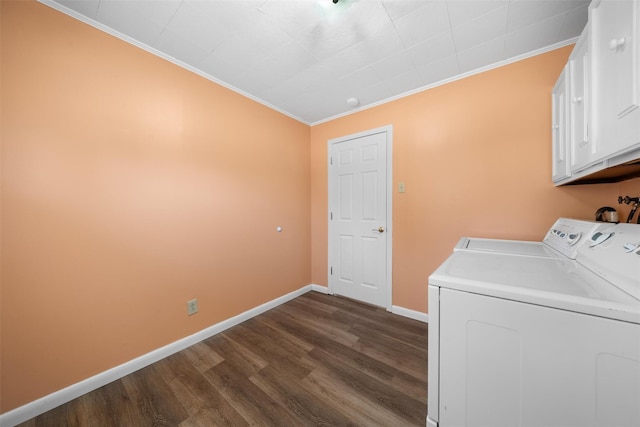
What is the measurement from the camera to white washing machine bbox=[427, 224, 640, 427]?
2.11 ft

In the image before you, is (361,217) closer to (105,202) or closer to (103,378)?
(105,202)

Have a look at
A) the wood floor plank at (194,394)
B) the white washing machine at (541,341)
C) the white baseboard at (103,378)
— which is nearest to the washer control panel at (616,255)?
the white washing machine at (541,341)

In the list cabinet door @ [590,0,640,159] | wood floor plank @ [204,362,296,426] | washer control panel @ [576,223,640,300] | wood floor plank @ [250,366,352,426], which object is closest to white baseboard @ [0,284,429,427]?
wood floor plank @ [204,362,296,426]

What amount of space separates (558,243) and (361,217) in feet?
5.52

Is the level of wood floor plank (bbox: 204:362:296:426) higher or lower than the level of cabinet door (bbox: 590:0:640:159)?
lower

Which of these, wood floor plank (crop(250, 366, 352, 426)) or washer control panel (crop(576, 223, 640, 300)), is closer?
washer control panel (crop(576, 223, 640, 300))

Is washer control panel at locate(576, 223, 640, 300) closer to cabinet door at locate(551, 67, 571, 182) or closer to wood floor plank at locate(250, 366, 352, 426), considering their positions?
cabinet door at locate(551, 67, 571, 182)

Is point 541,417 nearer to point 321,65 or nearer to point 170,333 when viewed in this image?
point 170,333

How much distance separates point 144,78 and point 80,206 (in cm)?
105

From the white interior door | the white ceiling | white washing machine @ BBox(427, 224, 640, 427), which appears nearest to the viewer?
white washing machine @ BBox(427, 224, 640, 427)

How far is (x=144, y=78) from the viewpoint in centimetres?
169

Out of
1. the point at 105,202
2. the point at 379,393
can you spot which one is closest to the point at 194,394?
the point at 379,393

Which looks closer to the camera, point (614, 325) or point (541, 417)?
point (614, 325)

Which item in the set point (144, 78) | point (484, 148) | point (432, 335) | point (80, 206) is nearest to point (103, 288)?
point (80, 206)
